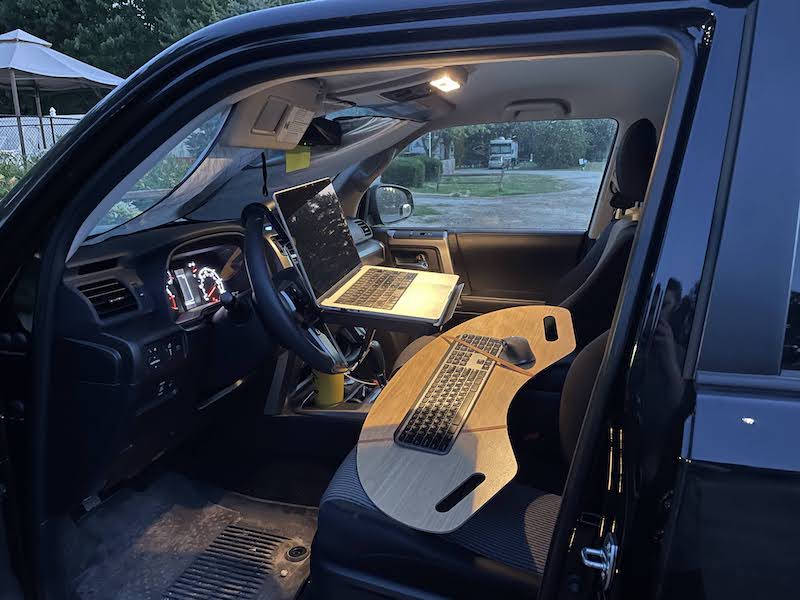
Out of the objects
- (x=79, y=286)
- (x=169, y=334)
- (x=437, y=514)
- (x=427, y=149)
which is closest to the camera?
(x=437, y=514)

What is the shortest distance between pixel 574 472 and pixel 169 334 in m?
1.23

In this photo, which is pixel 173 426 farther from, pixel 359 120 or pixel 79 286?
pixel 359 120

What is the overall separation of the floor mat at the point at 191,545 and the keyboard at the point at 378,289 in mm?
→ 817

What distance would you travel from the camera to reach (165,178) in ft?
6.31

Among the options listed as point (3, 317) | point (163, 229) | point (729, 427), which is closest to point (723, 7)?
point (729, 427)

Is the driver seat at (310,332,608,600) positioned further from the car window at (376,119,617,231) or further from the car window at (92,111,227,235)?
the car window at (376,119,617,231)

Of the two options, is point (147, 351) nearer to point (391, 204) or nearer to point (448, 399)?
point (448, 399)

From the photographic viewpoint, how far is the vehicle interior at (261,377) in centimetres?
127

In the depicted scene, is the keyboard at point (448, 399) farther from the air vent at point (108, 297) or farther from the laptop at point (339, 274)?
the air vent at point (108, 297)

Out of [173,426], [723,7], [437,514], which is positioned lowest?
[173,426]

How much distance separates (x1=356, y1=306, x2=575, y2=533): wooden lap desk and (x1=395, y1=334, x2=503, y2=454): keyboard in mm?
20

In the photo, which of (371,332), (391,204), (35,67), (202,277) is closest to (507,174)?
(391,204)

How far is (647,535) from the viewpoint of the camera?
2.50ft

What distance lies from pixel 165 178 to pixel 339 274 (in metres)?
0.67
